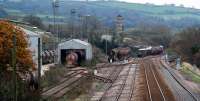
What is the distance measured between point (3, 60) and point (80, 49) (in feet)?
121

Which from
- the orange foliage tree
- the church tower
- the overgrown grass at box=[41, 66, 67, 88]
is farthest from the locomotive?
the orange foliage tree

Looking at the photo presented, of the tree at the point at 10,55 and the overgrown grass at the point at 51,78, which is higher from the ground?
the tree at the point at 10,55

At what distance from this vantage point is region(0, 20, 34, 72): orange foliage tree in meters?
33.0

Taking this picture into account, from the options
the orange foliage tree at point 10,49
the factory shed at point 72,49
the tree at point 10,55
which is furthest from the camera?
the factory shed at point 72,49

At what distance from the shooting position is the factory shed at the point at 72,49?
68.4m

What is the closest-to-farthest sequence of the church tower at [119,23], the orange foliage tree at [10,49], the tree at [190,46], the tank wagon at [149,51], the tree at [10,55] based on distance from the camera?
1. the tree at [10,55]
2. the orange foliage tree at [10,49]
3. the tree at [190,46]
4. the tank wagon at [149,51]
5. the church tower at [119,23]

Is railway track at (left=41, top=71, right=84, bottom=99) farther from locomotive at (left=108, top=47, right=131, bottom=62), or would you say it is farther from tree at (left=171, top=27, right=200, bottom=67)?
locomotive at (left=108, top=47, right=131, bottom=62)

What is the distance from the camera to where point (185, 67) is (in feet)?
242

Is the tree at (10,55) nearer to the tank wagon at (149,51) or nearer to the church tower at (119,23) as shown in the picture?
the tank wagon at (149,51)

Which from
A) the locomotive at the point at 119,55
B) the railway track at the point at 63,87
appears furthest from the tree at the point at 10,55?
the locomotive at the point at 119,55

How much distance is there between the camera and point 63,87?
140 feet

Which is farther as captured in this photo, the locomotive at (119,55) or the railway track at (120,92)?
the locomotive at (119,55)

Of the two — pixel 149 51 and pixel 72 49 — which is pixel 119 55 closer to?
pixel 149 51

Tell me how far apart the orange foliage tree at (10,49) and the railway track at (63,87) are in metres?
2.36
